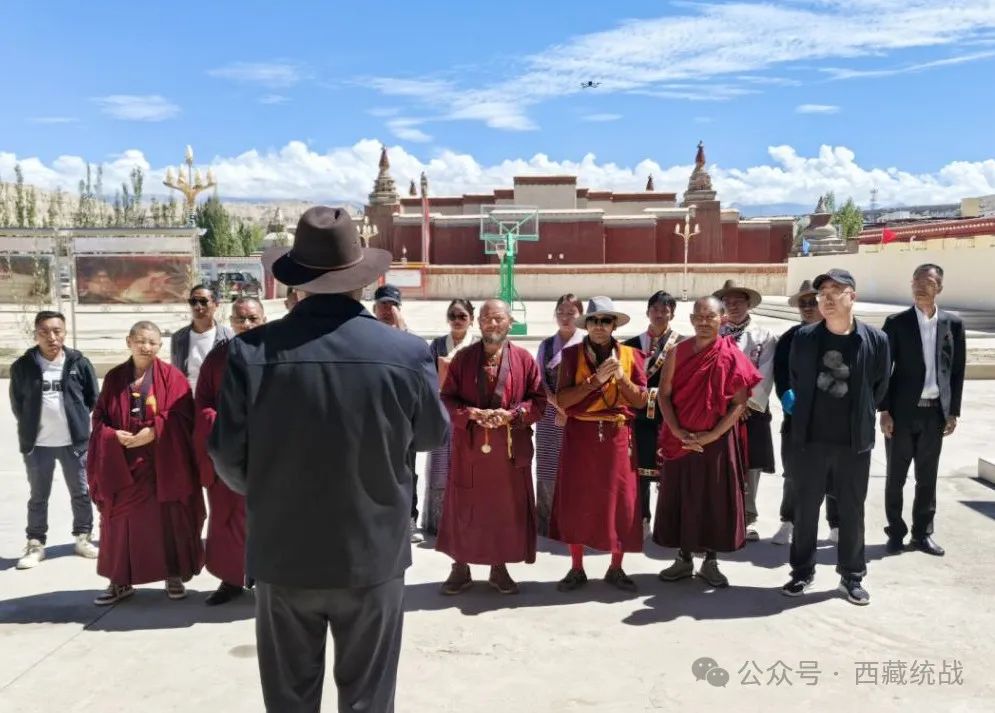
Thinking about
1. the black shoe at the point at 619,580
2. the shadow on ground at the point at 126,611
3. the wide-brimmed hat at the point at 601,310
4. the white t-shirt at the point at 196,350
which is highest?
the wide-brimmed hat at the point at 601,310

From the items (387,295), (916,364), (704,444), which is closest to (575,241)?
(387,295)

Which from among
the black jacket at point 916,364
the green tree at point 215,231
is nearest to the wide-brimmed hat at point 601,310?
the black jacket at point 916,364

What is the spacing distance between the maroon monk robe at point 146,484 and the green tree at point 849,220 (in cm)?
8152

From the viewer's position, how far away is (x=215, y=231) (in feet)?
209

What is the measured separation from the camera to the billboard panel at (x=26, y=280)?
1694 centimetres

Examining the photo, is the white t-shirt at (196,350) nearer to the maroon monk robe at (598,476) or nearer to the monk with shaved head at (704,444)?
the maroon monk robe at (598,476)

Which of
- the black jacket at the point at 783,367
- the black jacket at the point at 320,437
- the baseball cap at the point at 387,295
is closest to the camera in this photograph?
the black jacket at the point at 320,437

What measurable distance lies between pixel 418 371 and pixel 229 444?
63 centimetres

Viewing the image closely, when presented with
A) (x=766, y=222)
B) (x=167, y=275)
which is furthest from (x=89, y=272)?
(x=766, y=222)

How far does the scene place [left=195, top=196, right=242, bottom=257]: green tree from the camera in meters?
64.1

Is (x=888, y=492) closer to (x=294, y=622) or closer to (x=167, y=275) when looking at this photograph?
(x=294, y=622)

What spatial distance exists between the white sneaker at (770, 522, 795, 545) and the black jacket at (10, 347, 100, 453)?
4731 millimetres

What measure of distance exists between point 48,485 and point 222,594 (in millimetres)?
1684

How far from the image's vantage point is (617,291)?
41438 mm
